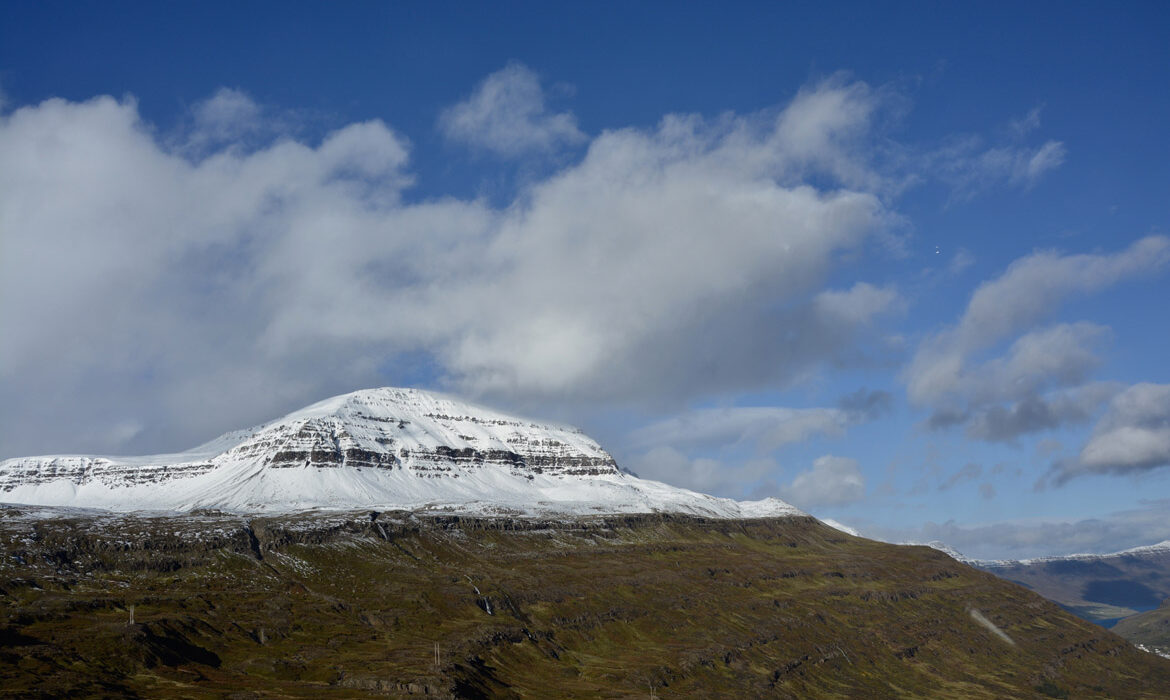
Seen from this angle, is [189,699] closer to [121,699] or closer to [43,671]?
[121,699]

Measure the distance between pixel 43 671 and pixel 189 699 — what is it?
121 ft

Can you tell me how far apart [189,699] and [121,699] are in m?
14.4

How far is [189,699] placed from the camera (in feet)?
647

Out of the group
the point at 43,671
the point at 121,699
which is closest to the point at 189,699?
the point at 121,699

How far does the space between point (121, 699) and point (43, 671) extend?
82.5ft

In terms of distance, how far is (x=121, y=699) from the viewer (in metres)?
191

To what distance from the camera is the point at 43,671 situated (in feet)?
655
